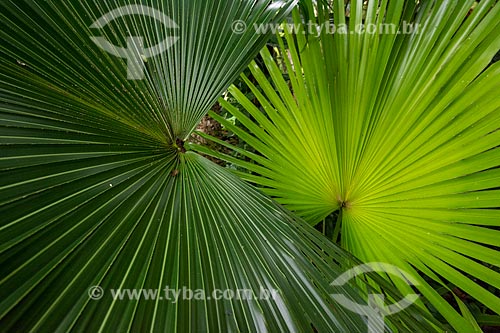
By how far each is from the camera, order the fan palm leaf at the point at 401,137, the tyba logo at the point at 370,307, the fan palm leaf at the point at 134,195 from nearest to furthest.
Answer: the fan palm leaf at the point at 134,195, the tyba logo at the point at 370,307, the fan palm leaf at the point at 401,137

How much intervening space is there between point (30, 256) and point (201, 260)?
7.9 inches

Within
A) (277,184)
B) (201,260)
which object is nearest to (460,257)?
(277,184)

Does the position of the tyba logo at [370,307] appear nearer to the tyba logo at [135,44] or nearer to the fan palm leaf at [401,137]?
the fan palm leaf at [401,137]

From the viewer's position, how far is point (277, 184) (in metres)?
0.97

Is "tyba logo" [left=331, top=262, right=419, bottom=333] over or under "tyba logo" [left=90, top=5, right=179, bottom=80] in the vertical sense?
under

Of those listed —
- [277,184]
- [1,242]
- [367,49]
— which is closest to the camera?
[1,242]

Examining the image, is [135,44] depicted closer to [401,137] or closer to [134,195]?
[134,195]

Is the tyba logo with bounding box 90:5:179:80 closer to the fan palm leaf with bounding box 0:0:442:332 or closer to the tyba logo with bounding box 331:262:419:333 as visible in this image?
the fan palm leaf with bounding box 0:0:442:332

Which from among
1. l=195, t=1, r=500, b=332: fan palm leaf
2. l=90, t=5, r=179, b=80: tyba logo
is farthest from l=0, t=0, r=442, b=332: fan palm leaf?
l=195, t=1, r=500, b=332: fan palm leaf

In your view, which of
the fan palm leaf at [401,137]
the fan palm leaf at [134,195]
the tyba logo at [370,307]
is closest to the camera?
the fan palm leaf at [134,195]

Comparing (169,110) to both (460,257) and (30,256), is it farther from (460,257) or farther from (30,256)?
(460,257)

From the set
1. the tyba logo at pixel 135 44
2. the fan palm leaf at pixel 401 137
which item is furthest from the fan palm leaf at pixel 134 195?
the fan palm leaf at pixel 401 137

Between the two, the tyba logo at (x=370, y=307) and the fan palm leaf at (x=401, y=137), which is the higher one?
the fan palm leaf at (x=401, y=137)

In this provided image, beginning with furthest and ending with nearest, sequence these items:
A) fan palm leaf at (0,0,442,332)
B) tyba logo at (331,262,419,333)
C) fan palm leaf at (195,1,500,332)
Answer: fan palm leaf at (195,1,500,332)
tyba logo at (331,262,419,333)
fan palm leaf at (0,0,442,332)
